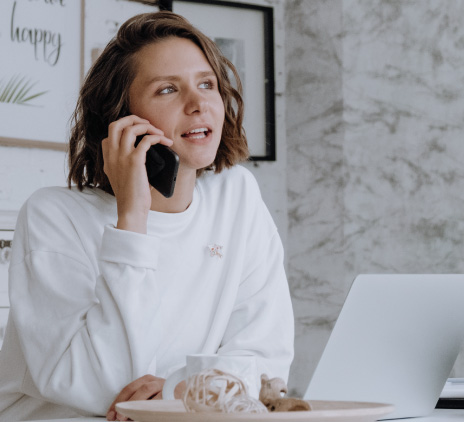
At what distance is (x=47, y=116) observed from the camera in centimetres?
232

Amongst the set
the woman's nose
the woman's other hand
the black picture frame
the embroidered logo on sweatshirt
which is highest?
the black picture frame

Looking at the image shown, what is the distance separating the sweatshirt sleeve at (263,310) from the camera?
55.8 inches

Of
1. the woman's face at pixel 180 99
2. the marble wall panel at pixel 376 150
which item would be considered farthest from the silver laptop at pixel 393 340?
the marble wall panel at pixel 376 150

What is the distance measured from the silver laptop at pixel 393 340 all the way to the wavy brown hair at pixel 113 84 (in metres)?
0.68

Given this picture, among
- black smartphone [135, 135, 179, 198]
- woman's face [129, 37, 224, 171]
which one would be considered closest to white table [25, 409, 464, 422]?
black smartphone [135, 135, 179, 198]

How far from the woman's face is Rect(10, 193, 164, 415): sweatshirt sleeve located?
11.5 inches

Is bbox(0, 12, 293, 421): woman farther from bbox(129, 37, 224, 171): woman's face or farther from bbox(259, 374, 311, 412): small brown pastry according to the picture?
bbox(259, 374, 311, 412): small brown pastry

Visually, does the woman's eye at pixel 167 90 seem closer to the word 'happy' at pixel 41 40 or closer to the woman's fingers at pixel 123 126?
the woman's fingers at pixel 123 126

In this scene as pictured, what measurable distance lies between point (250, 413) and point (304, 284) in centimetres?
193

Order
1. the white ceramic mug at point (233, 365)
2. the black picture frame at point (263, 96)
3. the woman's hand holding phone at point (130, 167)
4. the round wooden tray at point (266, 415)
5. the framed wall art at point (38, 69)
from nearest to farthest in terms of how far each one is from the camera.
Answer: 1. the round wooden tray at point (266, 415)
2. the white ceramic mug at point (233, 365)
3. the woman's hand holding phone at point (130, 167)
4. the framed wall art at point (38, 69)
5. the black picture frame at point (263, 96)

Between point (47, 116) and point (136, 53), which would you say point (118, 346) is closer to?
point (136, 53)

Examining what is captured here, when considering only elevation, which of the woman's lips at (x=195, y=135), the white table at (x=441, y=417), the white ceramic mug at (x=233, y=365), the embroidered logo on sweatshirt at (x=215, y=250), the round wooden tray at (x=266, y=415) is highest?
the woman's lips at (x=195, y=135)

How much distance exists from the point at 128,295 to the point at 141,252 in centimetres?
7

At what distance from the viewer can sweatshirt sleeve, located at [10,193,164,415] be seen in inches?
47.6
